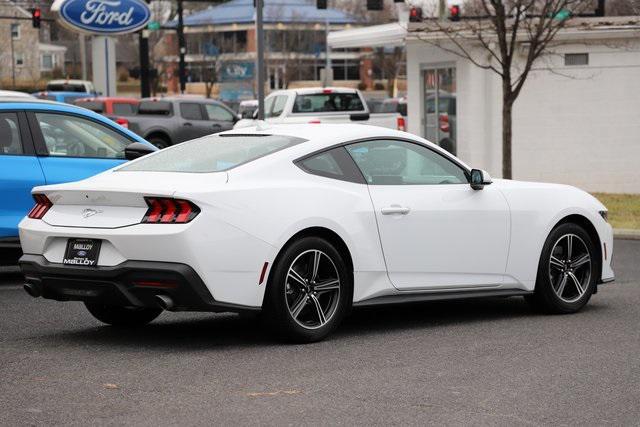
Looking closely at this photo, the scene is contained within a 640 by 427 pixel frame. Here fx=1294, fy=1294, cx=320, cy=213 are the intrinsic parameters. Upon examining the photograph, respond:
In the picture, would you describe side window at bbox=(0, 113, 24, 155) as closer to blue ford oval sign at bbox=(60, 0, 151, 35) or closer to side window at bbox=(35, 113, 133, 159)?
side window at bbox=(35, 113, 133, 159)

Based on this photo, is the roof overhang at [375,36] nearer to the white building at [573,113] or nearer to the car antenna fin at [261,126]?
the white building at [573,113]

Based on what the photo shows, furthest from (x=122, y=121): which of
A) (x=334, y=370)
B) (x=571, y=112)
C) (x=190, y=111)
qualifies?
(x=334, y=370)

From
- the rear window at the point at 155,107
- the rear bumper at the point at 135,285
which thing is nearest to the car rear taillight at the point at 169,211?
the rear bumper at the point at 135,285

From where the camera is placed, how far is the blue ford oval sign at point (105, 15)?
41.5 meters

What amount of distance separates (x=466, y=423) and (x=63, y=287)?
10.1ft

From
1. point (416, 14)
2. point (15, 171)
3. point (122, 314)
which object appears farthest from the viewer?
point (416, 14)

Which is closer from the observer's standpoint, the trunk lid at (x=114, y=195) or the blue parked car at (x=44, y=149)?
the trunk lid at (x=114, y=195)

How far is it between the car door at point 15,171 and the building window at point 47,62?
11890 cm

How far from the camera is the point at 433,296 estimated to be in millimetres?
9094

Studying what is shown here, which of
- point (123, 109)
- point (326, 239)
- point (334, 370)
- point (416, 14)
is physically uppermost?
point (416, 14)

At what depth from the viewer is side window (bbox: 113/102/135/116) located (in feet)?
112

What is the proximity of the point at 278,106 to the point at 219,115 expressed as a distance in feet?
21.1

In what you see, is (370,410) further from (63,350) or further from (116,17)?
(116,17)

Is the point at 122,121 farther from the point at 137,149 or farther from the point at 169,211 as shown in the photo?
the point at 169,211
